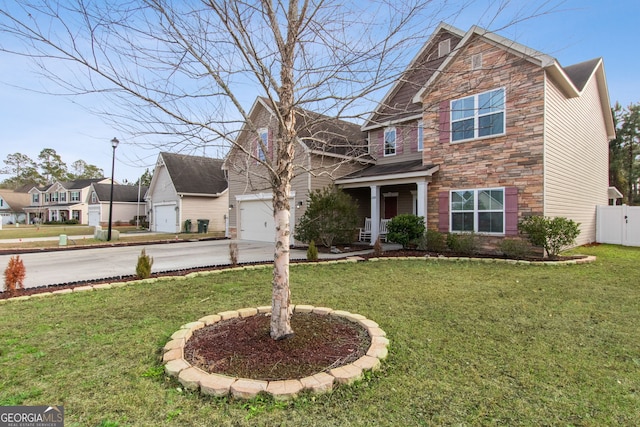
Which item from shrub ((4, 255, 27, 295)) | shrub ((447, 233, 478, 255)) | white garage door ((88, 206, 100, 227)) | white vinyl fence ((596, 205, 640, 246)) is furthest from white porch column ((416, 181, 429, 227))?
white garage door ((88, 206, 100, 227))

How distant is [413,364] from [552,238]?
7.99 metres

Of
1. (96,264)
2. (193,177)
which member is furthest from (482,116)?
(193,177)

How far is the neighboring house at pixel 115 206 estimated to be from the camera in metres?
34.5

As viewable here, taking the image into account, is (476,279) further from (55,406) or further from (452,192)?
(55,406)

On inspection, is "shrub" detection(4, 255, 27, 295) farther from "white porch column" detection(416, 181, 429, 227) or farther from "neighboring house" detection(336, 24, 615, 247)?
"white porch column" detection(416, 181, 429, 227)

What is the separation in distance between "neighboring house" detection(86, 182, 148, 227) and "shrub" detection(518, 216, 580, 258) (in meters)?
34.7

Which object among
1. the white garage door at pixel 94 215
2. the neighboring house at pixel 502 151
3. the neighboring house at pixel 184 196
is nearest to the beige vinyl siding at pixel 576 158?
the neighboring house at pixel 502 151

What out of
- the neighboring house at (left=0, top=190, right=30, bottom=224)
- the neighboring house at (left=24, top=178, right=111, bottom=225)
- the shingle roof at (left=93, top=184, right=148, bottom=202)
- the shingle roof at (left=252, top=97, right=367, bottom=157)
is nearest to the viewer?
the shingle roof at (left=252, top=97, right=367, bottom=157)

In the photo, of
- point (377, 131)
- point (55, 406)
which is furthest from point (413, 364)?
point (377, 131)

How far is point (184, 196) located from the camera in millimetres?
23688

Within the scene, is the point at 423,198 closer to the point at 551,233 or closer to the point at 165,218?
the point at 551,233

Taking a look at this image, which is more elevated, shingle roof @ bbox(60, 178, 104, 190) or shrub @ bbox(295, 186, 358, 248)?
shingle roof @ bbox(60, 178, 104, 190)

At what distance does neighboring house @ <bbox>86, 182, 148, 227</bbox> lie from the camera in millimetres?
34500

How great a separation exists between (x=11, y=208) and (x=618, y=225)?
68504 millimetres
